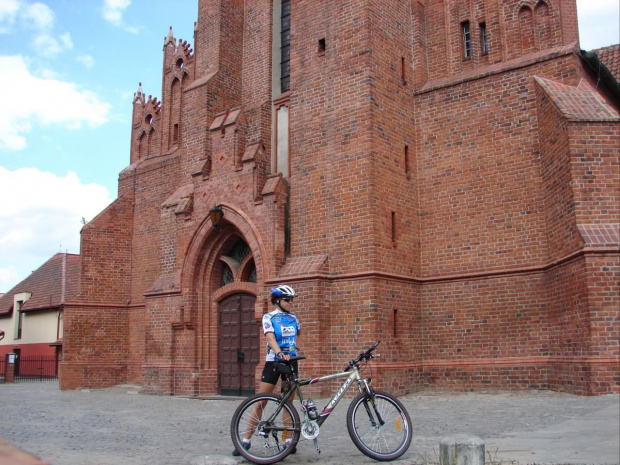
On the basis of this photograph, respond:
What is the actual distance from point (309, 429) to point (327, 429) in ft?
8.49

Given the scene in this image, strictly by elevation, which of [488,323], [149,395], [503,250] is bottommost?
[149,395]

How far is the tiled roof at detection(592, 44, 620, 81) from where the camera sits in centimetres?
1692

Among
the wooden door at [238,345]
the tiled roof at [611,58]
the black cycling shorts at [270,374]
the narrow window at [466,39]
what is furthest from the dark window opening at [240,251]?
the tiled roof at [611,58]

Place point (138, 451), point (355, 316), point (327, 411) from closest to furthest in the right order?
1. point (327, 411)
2. point (138, 451)
3. point (355, 316)

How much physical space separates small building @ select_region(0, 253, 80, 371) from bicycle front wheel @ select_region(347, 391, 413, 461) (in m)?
26.6

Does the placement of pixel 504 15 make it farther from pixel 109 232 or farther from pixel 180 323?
pixel 109 232

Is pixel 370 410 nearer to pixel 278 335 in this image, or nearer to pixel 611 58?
pixel 278 335

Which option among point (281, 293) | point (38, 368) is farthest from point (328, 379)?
point (38, 368)

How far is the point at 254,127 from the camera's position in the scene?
18.0 m

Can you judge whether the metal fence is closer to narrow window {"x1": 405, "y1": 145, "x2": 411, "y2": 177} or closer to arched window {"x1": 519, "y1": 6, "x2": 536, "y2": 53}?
narrow window {"x1": 405, "y1": 145, "x2": 411, "y2": 177}

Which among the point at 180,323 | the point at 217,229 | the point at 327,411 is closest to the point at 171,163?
the point at 217,229

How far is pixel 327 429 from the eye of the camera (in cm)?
931

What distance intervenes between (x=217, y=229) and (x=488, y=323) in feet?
24.1

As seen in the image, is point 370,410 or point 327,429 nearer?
point 370,410
